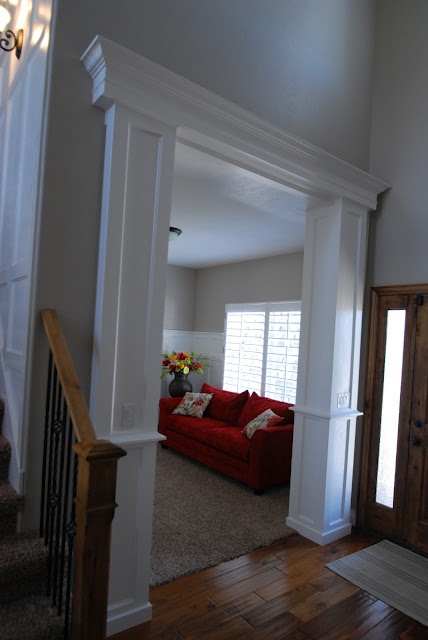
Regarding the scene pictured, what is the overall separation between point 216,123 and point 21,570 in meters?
2.37

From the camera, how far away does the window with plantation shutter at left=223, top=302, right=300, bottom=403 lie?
18.0 feet

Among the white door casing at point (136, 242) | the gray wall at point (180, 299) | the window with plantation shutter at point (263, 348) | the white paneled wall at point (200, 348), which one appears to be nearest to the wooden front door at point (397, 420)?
the white door casing at point (136, 242)

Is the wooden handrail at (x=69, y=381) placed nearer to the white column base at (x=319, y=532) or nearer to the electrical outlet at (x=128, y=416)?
the electrical outlet at (x=128, y=416)

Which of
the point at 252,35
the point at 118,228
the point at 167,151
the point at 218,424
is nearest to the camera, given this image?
the point at 118,228

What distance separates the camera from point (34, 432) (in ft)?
6.21

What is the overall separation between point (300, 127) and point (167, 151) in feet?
4.14

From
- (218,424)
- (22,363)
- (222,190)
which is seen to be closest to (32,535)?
(22,363)

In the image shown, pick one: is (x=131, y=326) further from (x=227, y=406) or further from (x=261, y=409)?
(x=227, y=406)

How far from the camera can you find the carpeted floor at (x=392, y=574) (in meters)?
2.46

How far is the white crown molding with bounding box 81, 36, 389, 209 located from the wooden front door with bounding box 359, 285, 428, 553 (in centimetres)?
93

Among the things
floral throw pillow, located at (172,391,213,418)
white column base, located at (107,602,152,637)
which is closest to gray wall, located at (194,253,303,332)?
floral throw pillow, located at (172,391,213,418)

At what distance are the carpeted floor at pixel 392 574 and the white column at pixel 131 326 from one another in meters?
1.39

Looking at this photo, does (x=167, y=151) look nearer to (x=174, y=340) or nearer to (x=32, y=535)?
(x=32, y=535)

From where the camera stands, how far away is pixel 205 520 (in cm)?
333
